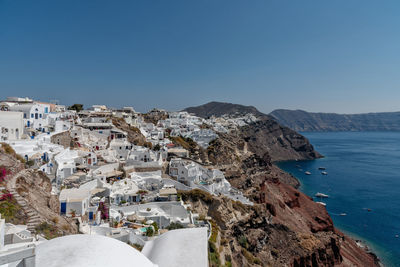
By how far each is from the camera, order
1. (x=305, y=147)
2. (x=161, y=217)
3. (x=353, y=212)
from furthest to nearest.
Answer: (x=305, y=147) → (x=353, y=212) → (x=161, y=217)

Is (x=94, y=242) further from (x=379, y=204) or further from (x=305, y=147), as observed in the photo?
(x=305, y=147)

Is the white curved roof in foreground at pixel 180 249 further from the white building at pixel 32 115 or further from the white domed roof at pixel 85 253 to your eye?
the white building at pixel 32 115

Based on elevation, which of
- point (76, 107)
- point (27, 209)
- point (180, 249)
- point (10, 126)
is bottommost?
point (180, 249)

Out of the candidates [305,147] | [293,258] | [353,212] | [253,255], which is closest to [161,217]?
[253,255]

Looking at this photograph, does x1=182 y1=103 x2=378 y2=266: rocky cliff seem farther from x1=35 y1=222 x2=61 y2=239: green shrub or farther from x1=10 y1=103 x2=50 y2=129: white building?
x1=10 y1=103 x2=50 y2=129: white building

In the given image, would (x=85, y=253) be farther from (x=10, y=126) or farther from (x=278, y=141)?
(x=278, y=141)

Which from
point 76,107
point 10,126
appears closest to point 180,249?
point 10,126

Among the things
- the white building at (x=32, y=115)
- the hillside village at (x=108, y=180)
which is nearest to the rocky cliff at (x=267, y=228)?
the hillside village at (x=108, y=180)
